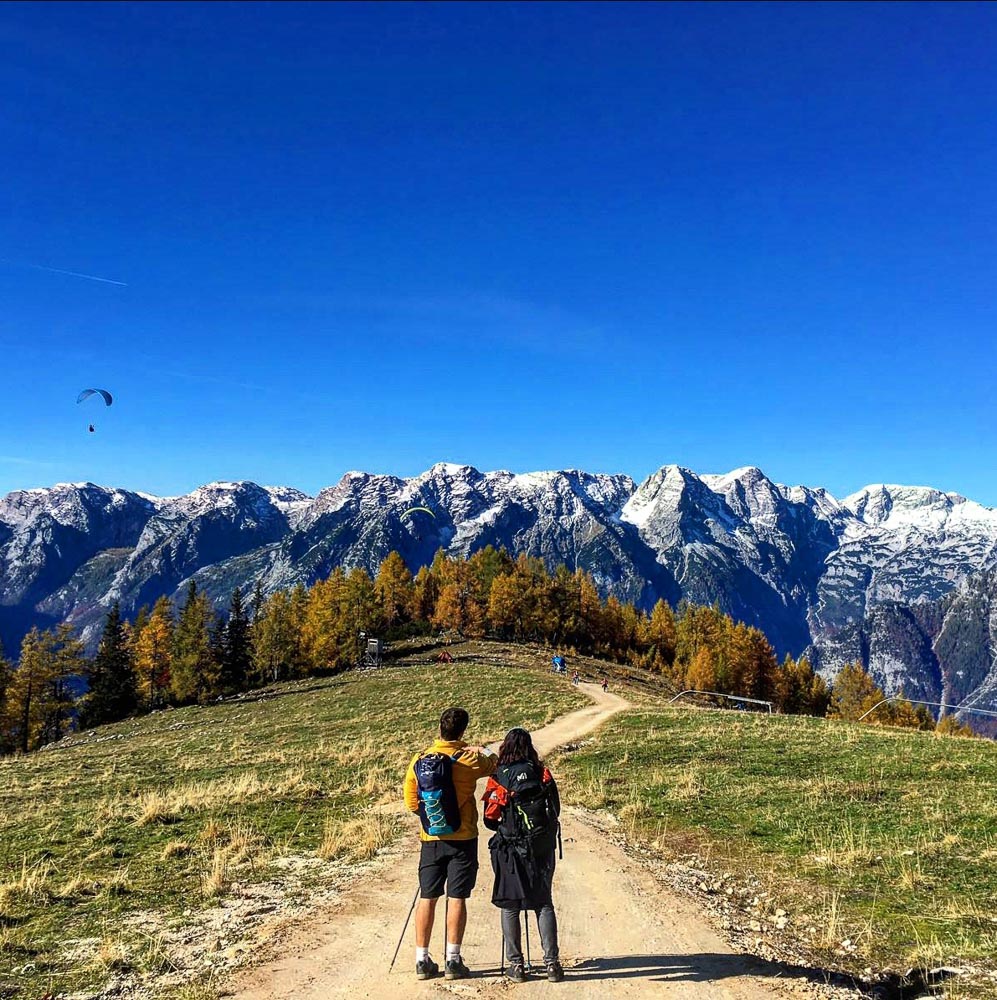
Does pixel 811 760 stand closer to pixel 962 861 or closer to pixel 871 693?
pixel 962 861

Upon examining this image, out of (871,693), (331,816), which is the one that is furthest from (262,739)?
(871,693)

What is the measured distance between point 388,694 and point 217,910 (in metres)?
41.6

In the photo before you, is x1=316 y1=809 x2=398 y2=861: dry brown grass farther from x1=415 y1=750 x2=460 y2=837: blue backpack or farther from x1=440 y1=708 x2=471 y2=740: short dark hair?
x1=440 y1=708 x2=471 y2=740: short dark hair

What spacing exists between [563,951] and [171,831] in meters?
11.3

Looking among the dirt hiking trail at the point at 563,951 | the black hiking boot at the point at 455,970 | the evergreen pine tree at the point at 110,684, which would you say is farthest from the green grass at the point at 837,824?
the evergreen pine tree at the point at 110,684

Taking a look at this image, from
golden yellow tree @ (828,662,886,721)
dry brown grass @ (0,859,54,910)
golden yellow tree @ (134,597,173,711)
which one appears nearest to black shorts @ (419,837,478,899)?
dry brown grass @ (0,859,54,910)

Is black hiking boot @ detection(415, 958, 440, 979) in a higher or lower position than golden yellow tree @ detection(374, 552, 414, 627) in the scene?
lower

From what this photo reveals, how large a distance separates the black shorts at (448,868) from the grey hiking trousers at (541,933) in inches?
24.5

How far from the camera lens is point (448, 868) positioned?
327 inches

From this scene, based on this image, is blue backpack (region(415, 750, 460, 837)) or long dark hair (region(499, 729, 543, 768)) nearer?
blue backpack (region(415, 750, 460, 837))

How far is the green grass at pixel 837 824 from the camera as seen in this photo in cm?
979

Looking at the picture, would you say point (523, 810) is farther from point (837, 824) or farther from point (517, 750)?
point (837, 824)

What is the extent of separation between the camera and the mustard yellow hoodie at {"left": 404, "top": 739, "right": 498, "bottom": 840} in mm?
8219

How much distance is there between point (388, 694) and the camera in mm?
51125
